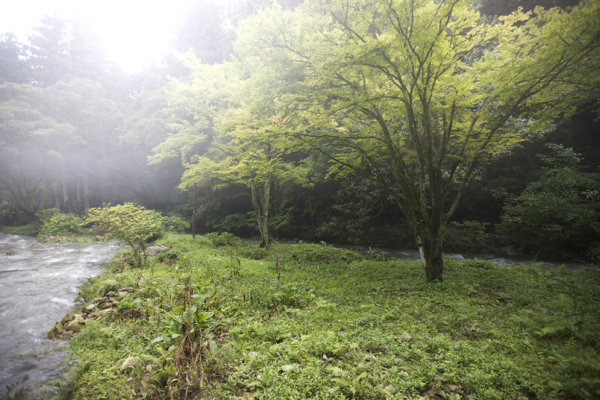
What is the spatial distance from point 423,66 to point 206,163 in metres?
8.54

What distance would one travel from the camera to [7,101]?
1789 centimetres

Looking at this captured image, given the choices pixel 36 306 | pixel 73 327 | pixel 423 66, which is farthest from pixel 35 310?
pixel 423 66

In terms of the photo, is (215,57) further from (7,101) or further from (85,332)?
(85,332)

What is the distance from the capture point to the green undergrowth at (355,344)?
2047 millimetres

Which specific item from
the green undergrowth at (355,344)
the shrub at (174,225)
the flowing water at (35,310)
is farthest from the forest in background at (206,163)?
the flowing water at (35,310)

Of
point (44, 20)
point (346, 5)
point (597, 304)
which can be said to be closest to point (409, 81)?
point (346, 5)

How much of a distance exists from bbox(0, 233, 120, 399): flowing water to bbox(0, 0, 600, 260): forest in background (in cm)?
511

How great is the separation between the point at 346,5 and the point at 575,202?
1053 centimetres

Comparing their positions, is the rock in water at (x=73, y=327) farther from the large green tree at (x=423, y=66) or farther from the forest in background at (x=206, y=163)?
the large green tree at (x=423, y=66)

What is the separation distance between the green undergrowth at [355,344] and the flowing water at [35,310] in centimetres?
36

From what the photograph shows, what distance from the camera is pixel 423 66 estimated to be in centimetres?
462

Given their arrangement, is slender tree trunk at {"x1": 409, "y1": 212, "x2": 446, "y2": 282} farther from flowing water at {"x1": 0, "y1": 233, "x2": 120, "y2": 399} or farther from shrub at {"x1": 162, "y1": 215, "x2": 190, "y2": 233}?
shrub at {"x1": 162, "y1": 215, "x2": 190, "y2": 233}

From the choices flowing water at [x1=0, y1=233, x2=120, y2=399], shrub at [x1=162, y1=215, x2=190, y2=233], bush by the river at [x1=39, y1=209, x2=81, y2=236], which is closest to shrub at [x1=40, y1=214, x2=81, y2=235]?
bush by the river at [x1=39, y1=209, x2=81, y2=236]

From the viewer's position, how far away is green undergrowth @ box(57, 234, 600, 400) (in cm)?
205
